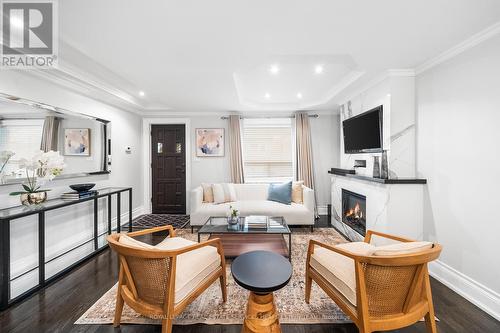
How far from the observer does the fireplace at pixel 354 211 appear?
10.1ft

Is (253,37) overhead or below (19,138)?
overhead

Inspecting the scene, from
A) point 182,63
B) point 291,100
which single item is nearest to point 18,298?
point 182,63

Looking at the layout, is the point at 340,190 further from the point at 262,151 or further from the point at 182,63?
the point at 182,63

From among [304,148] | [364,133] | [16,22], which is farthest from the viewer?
[304,148]

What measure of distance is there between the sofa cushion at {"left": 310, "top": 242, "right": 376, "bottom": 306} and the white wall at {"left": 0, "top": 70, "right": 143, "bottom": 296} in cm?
297

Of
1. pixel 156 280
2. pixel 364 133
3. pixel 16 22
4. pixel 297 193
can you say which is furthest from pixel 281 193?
pixel 16 22

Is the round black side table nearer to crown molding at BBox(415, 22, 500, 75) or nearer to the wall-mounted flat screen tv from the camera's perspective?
the wall-mounted flat screen tv

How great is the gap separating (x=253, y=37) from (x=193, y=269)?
212cm

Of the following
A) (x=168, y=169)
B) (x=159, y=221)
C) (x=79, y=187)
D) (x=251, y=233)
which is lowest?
(x=159, y=221)

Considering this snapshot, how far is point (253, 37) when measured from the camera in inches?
75.6

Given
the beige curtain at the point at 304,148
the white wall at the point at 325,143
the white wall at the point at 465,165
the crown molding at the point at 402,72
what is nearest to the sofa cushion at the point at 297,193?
the beige curtain at the point at 304,148

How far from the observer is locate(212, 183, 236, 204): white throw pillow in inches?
162

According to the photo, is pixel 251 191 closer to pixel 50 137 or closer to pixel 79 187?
pixel 79 187

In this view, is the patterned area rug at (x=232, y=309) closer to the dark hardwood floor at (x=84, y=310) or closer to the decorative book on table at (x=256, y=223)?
the dark hardwood floor at (x=84, y=310)
